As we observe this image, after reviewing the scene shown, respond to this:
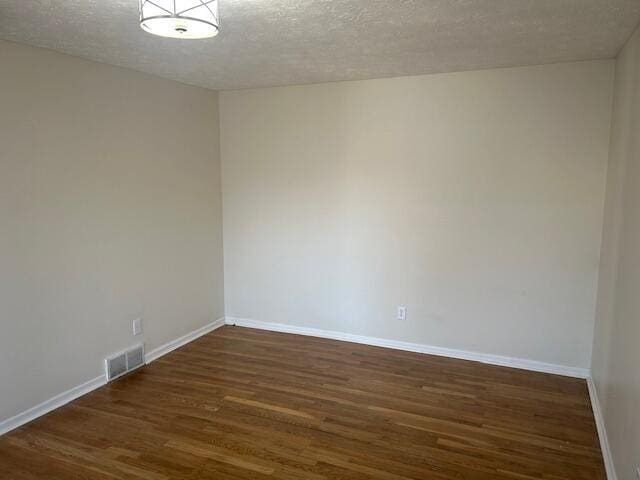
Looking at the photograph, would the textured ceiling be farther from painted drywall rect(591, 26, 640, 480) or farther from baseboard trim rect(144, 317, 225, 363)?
baseboard trim rect(144, 317, 225, 363)

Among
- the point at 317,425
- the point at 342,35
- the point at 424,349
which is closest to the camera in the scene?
the point at 342,35

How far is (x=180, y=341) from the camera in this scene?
4188 mm

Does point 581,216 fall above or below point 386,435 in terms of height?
above

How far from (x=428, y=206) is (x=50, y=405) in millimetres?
3088

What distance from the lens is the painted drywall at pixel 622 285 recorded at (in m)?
2.06

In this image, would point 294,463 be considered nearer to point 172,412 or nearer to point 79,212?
point 172,412

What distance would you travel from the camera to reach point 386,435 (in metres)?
2.77

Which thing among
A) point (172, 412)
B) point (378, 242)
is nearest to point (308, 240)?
point (378, 242)

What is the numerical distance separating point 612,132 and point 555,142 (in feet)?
1.18

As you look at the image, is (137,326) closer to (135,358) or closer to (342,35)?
(135,358)

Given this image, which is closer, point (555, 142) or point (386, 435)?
point (386, 435)

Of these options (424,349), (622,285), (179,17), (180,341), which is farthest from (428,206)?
(179,17)

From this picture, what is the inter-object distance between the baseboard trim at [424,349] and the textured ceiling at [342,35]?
2.27 meters

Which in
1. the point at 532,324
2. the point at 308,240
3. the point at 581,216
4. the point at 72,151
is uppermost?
the point at 72,151
